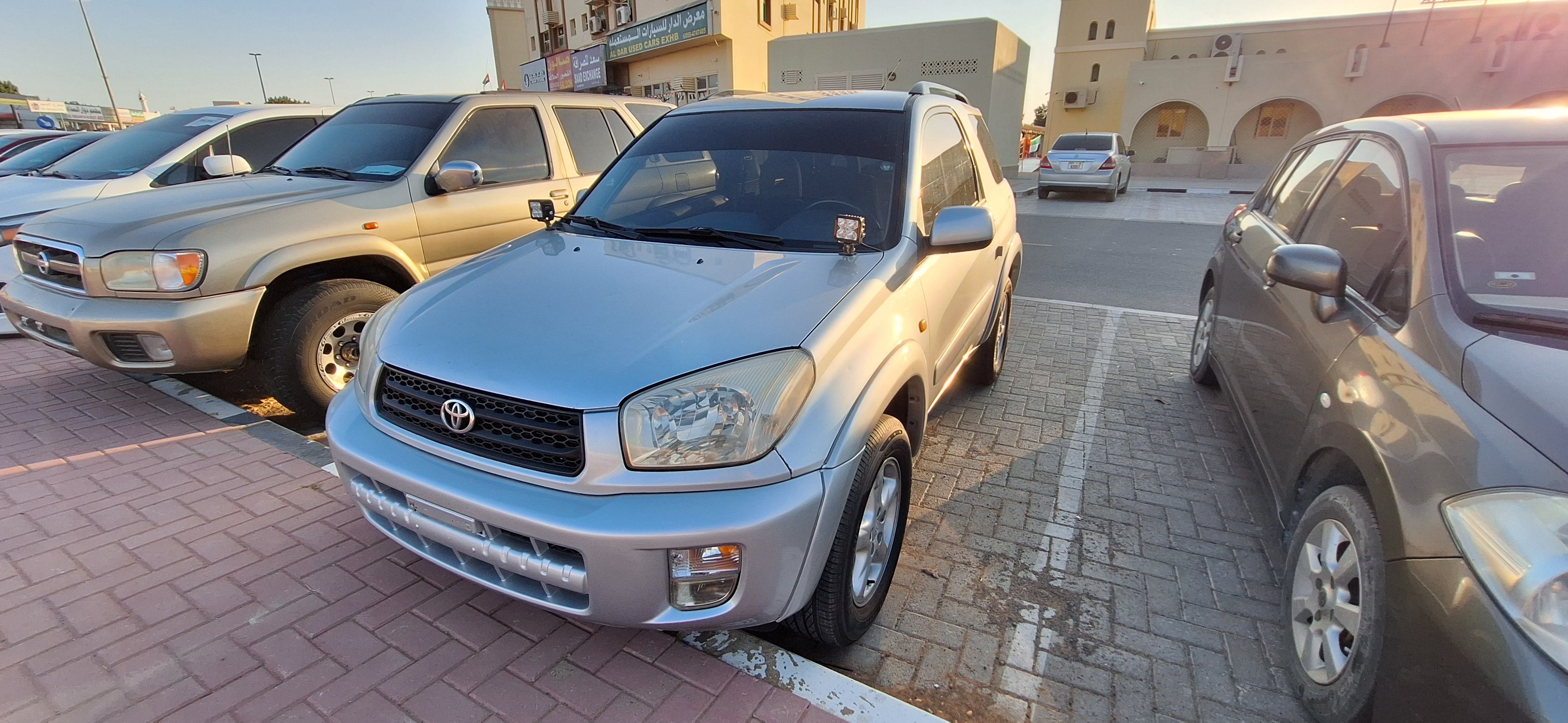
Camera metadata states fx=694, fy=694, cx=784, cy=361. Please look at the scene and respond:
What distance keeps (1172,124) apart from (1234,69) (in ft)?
11.2

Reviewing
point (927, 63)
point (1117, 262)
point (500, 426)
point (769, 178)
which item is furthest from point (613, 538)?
point (927, 63)

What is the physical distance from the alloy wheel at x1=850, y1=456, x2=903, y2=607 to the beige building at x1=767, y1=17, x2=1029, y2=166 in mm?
22219

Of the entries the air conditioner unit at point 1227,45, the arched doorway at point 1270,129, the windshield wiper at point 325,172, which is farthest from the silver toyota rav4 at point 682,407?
the air conditioner unit at point 1227,45

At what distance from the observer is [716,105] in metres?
3.67

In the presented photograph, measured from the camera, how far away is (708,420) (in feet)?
6.20

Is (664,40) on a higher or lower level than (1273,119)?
higher

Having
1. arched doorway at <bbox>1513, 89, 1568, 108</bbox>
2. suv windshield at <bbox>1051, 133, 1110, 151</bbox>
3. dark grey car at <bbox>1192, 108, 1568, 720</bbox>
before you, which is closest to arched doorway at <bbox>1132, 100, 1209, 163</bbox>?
arched doorway at <bbox>1513, 89, 1568, 108</bbox>

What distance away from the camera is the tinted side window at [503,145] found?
183 inches

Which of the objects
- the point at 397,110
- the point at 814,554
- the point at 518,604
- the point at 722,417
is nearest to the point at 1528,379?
the point at 814,554

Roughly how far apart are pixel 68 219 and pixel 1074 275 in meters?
8.89

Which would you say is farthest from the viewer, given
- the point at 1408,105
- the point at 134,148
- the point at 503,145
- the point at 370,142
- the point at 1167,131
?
the point at 1167,131

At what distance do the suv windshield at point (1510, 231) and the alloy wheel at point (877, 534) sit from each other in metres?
1.70

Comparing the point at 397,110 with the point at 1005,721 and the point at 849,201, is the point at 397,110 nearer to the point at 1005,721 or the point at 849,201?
the point at 849,201

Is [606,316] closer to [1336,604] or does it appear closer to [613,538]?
[613,538]
